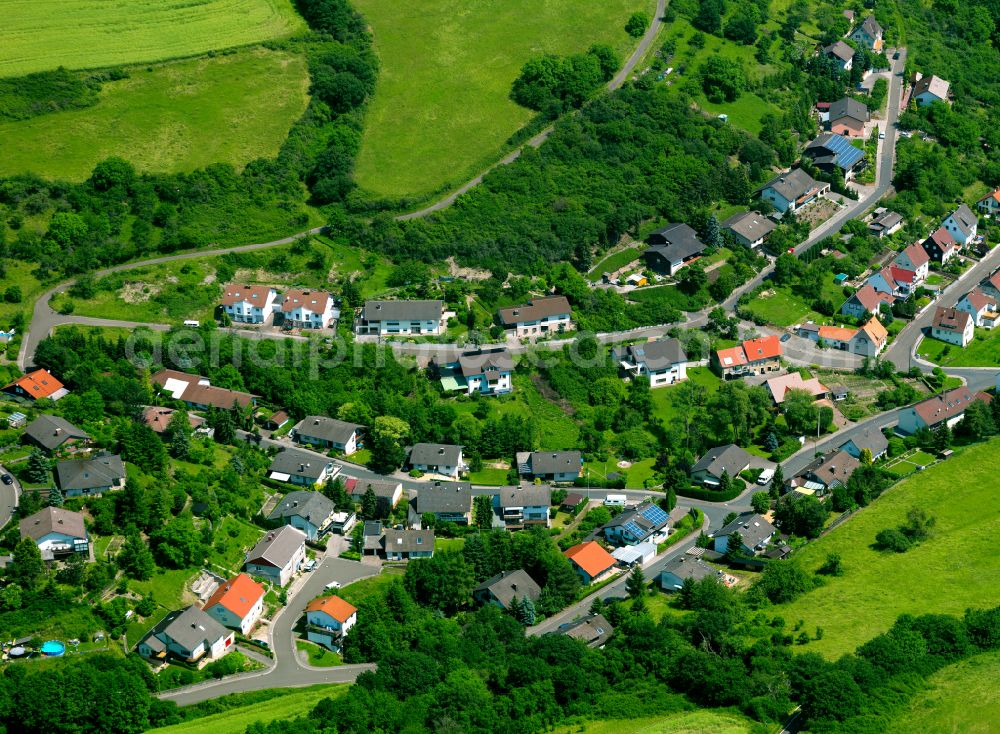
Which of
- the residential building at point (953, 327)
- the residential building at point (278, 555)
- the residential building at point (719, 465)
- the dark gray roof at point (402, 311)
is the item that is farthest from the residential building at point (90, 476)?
the residential building at point (953, 327)

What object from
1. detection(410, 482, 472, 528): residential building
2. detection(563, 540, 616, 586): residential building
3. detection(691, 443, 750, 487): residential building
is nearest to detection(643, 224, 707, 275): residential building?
detection(691, 443, 750, 487): residential building

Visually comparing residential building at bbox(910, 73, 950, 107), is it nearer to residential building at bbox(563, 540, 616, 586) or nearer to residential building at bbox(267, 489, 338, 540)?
residential building at bbox(563, 540, 616, 586)

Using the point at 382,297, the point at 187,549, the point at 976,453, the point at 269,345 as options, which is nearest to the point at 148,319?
the point at 269,345

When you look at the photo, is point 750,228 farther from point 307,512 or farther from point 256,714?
point 256,714

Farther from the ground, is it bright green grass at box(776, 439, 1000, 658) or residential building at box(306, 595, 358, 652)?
bright green grass at box(776, 439, 1000, 658)

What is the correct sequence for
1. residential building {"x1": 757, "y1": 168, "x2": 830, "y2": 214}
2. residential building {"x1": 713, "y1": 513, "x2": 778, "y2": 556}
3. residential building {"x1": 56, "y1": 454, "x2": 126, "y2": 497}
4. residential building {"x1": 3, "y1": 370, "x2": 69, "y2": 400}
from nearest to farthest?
residential building {"x1": 56, "y1": 454, "x2": 126, "y2": 497} < residential building {"x1": 713, "y1": 513, "x2": 778, "y2": 556} < residential building {"x1": 3, "y1": 370, "x2": 69, "y2": 400} < residential building {"x1": 757, "y1": 168, "x2": 830, "y2": 214}
